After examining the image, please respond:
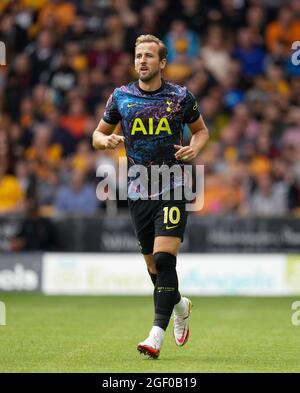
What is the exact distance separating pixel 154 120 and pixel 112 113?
44cm

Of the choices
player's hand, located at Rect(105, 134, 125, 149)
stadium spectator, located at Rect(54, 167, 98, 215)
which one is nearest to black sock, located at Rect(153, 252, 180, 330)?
player's hand, located at Rect(105, 134, 125, 149)

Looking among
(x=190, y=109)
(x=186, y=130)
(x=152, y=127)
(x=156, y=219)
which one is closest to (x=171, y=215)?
(x=156, y=219)

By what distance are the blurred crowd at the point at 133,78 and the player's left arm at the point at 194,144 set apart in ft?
25.0

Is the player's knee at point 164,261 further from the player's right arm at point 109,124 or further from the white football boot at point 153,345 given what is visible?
the player's right arm at point 109,124

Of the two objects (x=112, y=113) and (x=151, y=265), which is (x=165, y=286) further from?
(x=112, y=113)

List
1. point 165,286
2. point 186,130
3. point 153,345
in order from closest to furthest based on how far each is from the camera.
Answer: point 153,345
point 165,286
point 186,130

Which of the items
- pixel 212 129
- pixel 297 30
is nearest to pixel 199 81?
pixel 212 129

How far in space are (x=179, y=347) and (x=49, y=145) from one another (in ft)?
30.8

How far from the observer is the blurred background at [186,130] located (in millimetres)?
16734

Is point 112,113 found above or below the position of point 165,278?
above

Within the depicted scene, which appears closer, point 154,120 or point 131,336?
point 154,120

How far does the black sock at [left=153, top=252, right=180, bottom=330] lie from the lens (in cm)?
867

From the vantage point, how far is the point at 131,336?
1060cm

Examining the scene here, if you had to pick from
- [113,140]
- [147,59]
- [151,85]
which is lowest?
[113,140]
